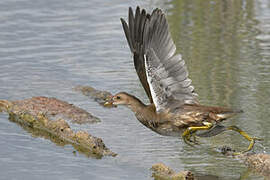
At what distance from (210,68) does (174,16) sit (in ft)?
9.43

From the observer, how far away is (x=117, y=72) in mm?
10703

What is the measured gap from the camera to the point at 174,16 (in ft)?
43.5

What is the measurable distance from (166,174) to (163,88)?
3.29ft

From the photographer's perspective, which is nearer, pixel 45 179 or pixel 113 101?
pixel 45 179

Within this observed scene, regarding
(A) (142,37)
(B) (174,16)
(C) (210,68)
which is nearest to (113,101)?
(A) (142,37)

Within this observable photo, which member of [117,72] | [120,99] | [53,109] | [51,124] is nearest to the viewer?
[120,99]

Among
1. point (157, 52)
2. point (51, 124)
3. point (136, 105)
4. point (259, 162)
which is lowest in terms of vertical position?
point (259, 162)

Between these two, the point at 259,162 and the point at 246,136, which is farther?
the point at 246,136

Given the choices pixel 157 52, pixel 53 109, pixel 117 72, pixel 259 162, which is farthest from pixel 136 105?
pixel 117 72

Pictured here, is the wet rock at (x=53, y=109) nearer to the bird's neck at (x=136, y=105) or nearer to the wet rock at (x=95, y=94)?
the wet rock at (x=95, y=94)

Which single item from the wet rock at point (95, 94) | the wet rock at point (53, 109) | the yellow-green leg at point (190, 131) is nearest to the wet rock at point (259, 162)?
the yellow-green leg at point (190, 131)

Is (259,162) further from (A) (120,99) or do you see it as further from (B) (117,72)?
(B) (117,72)

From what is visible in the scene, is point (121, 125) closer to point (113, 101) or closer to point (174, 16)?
point (113, 101)

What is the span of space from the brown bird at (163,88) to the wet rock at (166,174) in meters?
0.78
